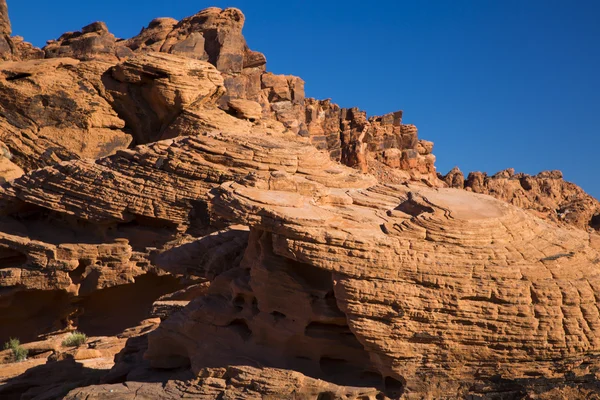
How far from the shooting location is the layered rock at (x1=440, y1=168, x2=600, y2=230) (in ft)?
168

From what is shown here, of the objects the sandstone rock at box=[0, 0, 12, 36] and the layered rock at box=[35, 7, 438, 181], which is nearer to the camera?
the layered rock at box=[35, 7, 438, 181]

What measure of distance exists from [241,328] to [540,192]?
51.1 meters

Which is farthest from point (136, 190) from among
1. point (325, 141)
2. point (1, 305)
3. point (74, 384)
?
point (325, 141)

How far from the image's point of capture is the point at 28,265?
23.9 meters

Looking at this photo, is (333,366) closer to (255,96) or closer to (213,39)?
(213,39)

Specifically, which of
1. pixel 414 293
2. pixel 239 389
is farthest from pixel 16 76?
pixel 414 293

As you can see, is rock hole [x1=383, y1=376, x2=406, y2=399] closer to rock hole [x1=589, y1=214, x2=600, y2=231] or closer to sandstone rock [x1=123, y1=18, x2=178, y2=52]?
sandstone rock [x1=123, y1=18, x2=178, y2=52]

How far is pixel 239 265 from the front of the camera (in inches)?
648

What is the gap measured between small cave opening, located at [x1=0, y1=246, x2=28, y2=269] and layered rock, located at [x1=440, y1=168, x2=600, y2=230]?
Answer: 39.3 metres

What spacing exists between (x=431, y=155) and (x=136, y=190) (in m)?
48.6

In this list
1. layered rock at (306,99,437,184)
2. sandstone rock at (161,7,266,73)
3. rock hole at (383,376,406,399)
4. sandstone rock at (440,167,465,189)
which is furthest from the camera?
sandstone rock at (440,167,465,189)

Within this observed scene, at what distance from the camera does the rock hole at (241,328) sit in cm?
1470

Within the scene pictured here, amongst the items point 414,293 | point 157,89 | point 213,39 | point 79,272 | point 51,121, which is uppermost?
point 213,39

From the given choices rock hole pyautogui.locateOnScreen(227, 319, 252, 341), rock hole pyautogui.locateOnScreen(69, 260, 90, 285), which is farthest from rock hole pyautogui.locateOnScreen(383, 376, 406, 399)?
rock hole pyautogui.locateOnScreen(69, 260, 90, 285)
